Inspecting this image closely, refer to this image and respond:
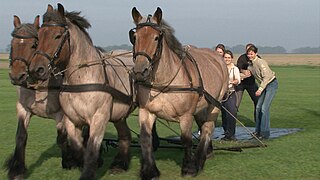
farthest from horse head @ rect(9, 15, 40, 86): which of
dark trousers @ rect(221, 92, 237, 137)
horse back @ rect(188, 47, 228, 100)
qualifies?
dark trousers @ rect(221, 92, 237, 137)

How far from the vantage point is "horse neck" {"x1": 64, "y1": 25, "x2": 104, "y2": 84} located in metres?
7.07

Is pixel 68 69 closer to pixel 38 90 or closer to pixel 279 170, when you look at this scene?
pixel 38 90

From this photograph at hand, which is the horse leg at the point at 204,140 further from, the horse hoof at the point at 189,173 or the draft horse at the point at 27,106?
the draft horse at the point at 27,106

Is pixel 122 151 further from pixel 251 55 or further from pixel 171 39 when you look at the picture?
pixel 251 55

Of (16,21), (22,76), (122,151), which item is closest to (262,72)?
(122,151)

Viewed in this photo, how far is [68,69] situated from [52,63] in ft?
1.44

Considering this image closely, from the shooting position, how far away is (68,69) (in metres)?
7.08

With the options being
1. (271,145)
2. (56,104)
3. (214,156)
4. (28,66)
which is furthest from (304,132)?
(28,66)

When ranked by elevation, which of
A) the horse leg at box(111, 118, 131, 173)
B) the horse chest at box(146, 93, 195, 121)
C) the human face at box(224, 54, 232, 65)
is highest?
the horse chest at box(146, 93, 195, 121)

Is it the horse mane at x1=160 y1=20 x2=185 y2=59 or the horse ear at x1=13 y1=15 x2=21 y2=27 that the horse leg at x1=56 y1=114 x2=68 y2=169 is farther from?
the horse mane at x1=160 y1=20 x2=185 y2=59

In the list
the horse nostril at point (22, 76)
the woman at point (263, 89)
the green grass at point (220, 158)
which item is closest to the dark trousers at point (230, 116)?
the green grass at point (220, 158)

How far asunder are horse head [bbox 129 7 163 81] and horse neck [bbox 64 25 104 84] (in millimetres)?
651

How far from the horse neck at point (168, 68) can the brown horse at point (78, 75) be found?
697 mm

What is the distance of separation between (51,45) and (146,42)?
48.5 inches
